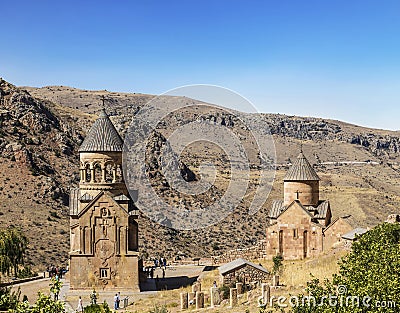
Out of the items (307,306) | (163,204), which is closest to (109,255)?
(307,306)

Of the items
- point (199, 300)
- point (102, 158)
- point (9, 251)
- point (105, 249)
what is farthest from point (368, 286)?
point (9, 251)

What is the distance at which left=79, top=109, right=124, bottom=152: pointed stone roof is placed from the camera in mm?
30156

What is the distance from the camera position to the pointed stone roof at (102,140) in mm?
30156

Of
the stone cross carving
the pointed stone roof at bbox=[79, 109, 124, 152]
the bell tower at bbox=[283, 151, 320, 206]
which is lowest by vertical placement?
the stone cross carving

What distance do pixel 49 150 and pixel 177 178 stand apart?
53.3ft

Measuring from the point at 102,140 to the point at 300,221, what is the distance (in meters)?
12.6

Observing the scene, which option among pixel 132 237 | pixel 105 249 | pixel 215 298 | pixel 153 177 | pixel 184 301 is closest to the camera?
pixel 215 298

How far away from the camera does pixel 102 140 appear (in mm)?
30359

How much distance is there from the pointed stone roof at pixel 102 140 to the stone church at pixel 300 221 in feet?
35.3

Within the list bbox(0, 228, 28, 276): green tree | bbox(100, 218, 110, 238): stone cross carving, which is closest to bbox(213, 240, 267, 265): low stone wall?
bbox(100, 218, 110, 238): stone cross carving

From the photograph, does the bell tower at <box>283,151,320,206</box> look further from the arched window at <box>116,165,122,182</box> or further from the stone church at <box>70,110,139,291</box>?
the stone church at <box>70,110,139,291</box>

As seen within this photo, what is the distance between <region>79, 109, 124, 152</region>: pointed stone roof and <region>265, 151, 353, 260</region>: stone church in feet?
35.3

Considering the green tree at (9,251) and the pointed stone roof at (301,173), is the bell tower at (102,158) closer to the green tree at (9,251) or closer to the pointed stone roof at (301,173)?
the green tree at (9,251)

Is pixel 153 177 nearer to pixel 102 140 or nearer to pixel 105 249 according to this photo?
pixel 102 140
